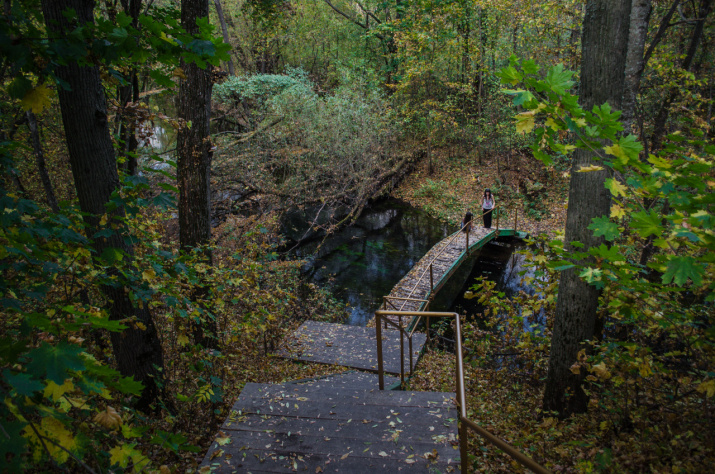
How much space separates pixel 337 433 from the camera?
373 cm

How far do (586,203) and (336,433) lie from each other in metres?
3.71

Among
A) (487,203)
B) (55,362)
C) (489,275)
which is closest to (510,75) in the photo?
(55,362)

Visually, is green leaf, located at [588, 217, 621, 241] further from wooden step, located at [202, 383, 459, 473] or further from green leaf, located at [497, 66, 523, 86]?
wooden step, located at [202, 383, 459, 473]

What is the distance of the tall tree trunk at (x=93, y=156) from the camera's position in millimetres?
3312

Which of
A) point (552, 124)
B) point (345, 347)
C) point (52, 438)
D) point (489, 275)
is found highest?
point (552, 124)

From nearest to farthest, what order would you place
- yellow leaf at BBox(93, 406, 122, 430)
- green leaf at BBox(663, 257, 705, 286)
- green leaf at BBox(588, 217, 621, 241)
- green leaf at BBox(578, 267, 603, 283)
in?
yellow leaf at BBox(93, 406, 122, 430), green leaf at BBox(663, 257, 705, 286), green leaf at BBox(588, 217, 621, 241), green leaf at BBox(578, 267, 603, 283)

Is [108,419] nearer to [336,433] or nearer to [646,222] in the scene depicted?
[336,433]

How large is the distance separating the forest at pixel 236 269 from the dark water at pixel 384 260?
1.35m

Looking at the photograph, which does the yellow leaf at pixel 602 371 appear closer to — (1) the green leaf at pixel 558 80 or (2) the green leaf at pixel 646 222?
(2) the green leaf at pixel 646 222

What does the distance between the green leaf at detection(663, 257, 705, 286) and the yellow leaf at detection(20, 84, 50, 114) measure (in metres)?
3.68

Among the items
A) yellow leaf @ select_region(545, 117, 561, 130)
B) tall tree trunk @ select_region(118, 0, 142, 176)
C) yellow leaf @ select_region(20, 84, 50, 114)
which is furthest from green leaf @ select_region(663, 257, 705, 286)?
tall tree trunk @ select_region(118, 0, 142, 176)

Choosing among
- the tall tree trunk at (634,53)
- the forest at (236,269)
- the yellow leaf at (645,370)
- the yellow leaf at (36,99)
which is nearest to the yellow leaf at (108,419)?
the forest at (236,269)

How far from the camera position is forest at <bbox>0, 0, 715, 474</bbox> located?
7.50 ft

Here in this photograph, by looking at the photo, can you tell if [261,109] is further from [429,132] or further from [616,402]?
[616,402]
